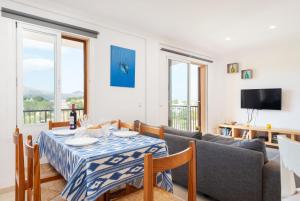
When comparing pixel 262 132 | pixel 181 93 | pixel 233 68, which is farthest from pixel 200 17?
pixel 262 132

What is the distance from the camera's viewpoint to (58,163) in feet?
4.77

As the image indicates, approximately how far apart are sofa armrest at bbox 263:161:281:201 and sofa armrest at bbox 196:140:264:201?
1.5 inches

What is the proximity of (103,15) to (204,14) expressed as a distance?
1597 millimetres

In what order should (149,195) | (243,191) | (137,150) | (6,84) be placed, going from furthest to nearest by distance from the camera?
(6,84) → (243,191) → (137,150) → (149,195)

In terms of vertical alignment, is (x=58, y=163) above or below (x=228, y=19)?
below

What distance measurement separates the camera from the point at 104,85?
313 centimetres

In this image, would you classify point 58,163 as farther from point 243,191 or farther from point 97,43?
point 97,43

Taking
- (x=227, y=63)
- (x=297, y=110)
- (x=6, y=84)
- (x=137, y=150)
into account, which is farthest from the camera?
(x=227, y=63)

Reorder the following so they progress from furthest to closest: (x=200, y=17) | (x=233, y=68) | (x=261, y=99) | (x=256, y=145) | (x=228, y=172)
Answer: (x=233, y=68), (x=261, y=99), (x=200, y=17), (x=228, y=172), (x=256, y=145)

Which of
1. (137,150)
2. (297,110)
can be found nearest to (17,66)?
(137,150)

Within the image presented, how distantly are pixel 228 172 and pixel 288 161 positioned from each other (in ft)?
2.92

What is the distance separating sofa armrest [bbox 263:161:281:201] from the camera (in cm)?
156

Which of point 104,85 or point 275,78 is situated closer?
point 104,85

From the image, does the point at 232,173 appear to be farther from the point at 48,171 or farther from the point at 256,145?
the point at 48,171
